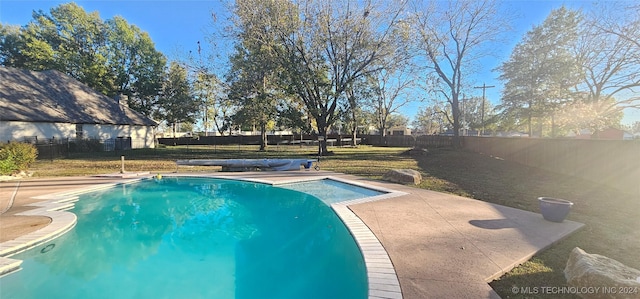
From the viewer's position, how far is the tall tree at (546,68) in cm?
2105

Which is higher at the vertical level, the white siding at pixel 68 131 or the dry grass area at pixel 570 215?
the white siding at pixel 68 131

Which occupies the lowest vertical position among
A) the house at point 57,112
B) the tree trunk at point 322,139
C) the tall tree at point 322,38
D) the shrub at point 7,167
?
the shrub at point 7,167

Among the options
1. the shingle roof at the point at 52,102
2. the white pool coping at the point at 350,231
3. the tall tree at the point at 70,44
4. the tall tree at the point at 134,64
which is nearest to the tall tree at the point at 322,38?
the white pool coping at the point at 350,231

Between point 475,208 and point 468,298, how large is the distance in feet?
12.0

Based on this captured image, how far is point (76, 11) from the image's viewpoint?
29.5 metres

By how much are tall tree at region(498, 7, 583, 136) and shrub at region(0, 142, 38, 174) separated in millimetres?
30004

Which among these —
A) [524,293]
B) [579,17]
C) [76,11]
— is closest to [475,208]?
[524,293]

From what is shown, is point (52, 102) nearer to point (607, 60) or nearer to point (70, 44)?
point (70, 44)

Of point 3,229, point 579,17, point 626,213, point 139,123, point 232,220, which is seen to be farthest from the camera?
point 139,123

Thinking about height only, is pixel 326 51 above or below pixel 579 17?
below

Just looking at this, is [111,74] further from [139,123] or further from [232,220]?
[232,220]

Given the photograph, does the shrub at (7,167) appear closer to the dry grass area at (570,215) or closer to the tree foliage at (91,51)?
the dry grass area at (570,215)

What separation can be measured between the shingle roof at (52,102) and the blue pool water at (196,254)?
18079 mm

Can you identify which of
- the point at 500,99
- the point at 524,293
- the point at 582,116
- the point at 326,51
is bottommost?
the point at 524,293
